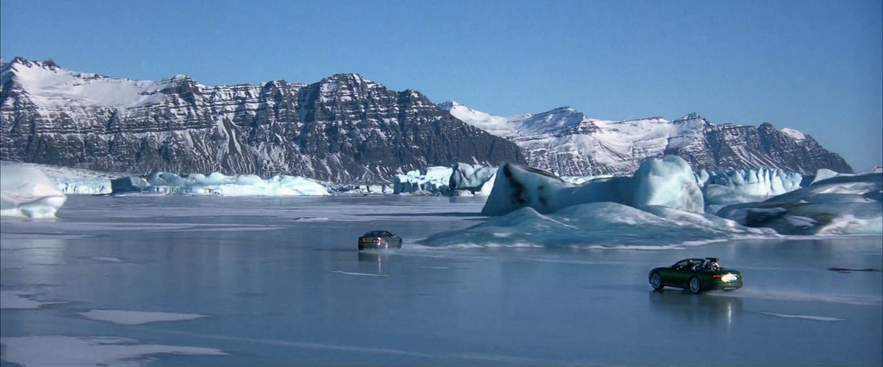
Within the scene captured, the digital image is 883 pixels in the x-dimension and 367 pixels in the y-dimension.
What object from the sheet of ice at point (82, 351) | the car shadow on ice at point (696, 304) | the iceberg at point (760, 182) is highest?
the iceberg at point (760, 182)

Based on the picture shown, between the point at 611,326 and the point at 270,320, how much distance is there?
5881mm

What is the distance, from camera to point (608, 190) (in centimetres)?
5503

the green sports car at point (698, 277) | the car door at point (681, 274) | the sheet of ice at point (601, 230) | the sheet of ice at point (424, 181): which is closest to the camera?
the green sports car at point (698, 277)

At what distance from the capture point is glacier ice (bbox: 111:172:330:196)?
150 meters

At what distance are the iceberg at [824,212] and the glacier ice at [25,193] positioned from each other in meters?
34.2

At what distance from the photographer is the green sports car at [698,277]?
20078 mm

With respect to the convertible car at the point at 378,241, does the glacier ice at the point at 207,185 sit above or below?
above

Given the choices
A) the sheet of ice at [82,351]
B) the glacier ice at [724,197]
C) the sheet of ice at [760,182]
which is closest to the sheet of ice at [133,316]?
the sheet of ice at [82,351]

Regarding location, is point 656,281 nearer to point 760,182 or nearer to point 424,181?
point 760,182

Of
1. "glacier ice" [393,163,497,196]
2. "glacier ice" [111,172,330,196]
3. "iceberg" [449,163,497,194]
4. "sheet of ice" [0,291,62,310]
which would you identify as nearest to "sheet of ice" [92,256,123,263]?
"sheet of ice" [0,291,62,310]

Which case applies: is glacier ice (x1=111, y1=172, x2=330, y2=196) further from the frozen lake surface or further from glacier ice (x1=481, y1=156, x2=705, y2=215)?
the frozen lake surface

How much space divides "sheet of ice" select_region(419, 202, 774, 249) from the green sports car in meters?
14.4

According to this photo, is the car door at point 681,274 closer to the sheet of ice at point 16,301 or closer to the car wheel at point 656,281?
the car wheel at point 656,281

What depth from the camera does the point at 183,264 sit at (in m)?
25.8
